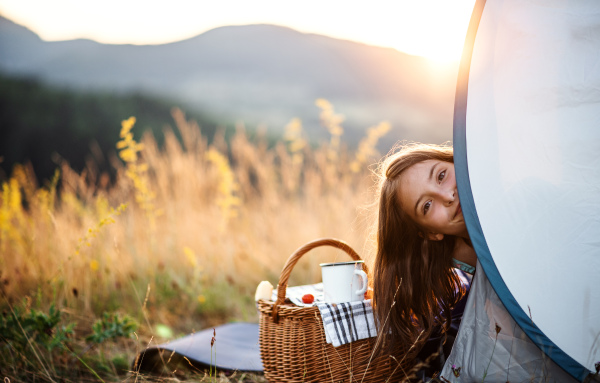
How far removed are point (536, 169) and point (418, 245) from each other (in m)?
0.58

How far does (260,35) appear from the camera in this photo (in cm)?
1797

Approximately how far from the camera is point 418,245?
69.0 inches

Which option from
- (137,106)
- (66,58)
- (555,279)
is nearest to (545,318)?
(555,279)

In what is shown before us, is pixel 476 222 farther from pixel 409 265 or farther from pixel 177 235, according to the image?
pixel 177 235

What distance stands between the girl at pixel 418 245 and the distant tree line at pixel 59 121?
393 inches

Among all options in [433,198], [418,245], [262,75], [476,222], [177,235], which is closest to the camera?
[476,222]

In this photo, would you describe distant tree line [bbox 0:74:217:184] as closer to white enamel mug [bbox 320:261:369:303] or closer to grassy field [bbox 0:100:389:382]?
grassy field [bbox 0:100:389:382]

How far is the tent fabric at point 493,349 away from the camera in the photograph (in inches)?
51.2

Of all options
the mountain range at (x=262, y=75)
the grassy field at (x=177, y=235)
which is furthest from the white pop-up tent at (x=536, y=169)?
the mountain range at (x=262, y=75)

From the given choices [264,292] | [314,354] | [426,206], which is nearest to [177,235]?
[264,292]

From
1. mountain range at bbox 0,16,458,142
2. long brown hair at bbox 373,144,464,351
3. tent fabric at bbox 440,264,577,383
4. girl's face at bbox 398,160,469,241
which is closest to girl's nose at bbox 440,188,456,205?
girl's face at bbox 398,160,469,241

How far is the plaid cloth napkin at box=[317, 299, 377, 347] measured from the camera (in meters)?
1.49

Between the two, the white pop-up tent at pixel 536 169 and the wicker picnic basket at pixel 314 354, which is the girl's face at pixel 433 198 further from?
the wicker picnic basket at pixel 314 354

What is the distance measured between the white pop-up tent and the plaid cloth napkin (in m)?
0.34
